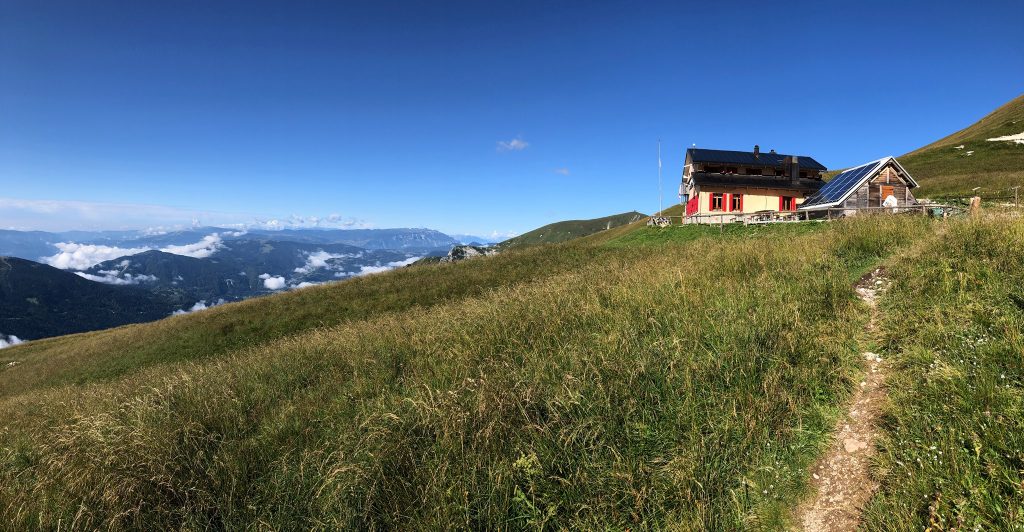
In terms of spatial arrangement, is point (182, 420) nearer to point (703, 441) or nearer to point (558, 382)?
point (558, 382)

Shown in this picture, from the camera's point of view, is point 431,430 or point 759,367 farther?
point 759,367

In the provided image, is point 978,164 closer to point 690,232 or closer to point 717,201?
point 717,201

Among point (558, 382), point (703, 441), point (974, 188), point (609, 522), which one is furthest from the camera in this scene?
point (974, 188)

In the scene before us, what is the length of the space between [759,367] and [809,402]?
2.16ft

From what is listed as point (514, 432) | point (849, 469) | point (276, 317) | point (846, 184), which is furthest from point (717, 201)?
point (514, 432)

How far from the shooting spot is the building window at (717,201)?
3928 cm

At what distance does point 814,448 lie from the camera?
4.17 metres

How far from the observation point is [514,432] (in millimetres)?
4324

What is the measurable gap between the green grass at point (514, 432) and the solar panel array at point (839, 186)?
109 ft

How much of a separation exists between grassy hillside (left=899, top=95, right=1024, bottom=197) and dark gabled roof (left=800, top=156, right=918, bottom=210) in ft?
38.1

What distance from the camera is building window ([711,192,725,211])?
39.3 meters

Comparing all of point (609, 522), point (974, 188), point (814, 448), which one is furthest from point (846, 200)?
point (609, 522)

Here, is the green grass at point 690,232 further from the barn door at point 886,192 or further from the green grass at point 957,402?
the green grass at point 957,402

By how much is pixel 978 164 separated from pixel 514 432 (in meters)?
80.7
